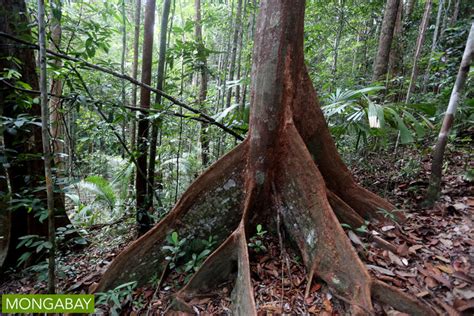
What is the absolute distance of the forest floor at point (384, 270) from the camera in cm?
192

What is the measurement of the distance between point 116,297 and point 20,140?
6.62ft

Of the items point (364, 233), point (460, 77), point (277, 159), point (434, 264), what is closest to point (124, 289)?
point (277, 159)

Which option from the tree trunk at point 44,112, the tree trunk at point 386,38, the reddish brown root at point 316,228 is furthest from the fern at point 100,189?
the tree trunk at point 386,38

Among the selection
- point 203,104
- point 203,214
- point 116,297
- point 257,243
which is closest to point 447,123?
point 257,243

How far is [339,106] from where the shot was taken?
3096 mm

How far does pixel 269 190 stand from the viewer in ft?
8.63

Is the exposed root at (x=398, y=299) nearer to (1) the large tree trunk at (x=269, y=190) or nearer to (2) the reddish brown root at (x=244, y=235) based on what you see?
(2) the reddish brown root at (x=244, y=235)

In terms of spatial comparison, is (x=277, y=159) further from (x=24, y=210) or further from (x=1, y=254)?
(x=1, y=254)

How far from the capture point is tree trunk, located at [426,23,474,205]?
2.52 metres

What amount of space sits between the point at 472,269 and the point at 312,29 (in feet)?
15.3

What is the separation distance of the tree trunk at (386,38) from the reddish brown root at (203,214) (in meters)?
4.31

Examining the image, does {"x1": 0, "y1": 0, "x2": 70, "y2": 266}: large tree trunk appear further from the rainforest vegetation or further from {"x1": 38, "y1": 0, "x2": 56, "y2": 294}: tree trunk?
{"x1": 38, "y1": 0, "x2": 56, "y2": 294}: tree trunk

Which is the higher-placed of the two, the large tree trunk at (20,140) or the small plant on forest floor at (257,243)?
the large tree trunk at (20,140)

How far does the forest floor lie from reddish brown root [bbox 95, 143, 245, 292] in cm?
29
